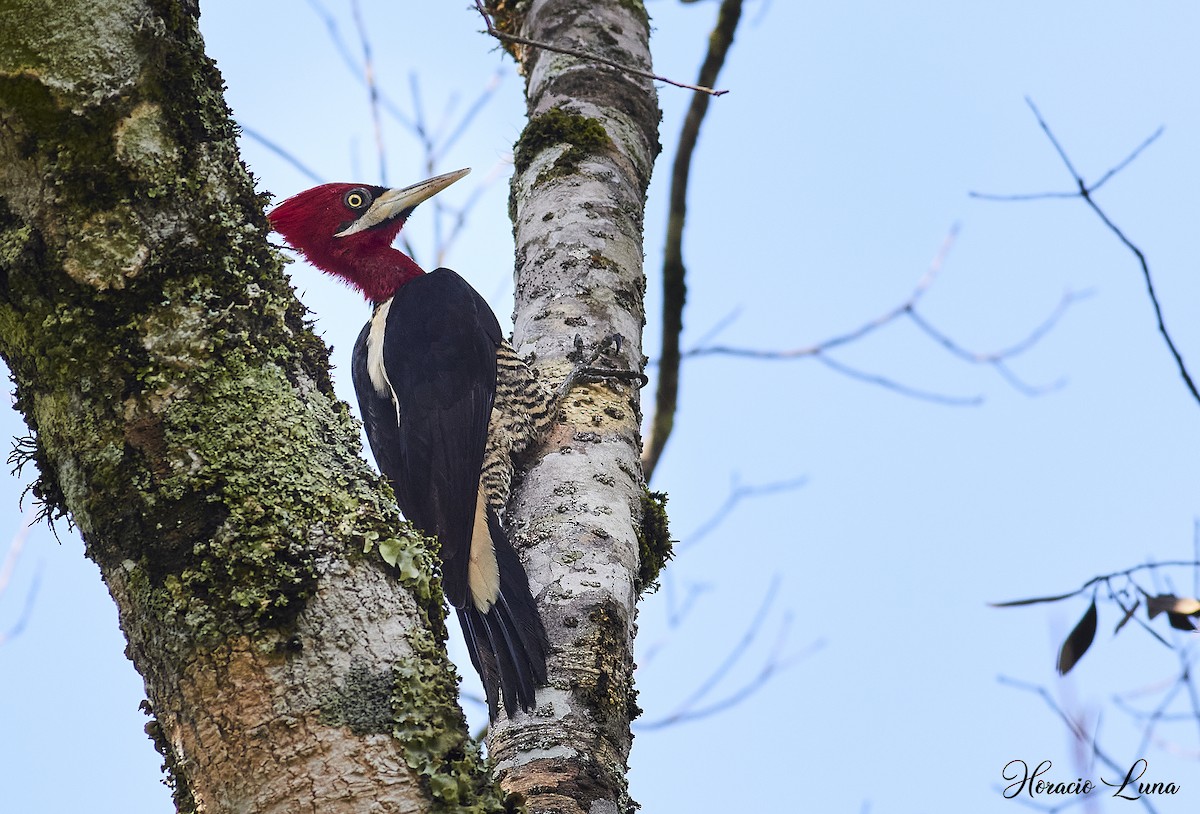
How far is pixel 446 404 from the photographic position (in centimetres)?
339

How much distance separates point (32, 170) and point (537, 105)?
2.22 m

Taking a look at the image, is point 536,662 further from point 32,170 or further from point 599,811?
point 32,170

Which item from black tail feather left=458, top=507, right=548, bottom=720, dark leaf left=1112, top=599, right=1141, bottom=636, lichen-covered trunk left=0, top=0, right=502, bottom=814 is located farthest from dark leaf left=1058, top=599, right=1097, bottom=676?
lichen-covered trunk left=0, top=0, right=502, bottom=814

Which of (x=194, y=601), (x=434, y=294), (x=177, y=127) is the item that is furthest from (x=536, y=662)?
(x=434, y=294)

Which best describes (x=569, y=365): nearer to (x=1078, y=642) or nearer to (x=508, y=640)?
(x=508, y=640)

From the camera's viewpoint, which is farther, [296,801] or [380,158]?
[380,158]

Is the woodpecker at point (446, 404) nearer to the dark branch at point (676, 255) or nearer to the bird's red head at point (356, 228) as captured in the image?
the bird's red head at point (356, 228)

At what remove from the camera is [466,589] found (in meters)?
2.79

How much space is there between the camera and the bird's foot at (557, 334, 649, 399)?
2.84 metres

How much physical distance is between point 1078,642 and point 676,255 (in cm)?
217

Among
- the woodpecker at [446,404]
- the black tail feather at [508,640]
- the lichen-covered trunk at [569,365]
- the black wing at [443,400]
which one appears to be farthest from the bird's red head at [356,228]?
the black tail feather at [508,640]

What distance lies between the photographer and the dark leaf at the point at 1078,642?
7.59 feet

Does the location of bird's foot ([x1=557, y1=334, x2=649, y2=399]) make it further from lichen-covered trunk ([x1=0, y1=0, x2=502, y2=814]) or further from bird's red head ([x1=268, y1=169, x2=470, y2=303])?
bird's red head ([x1=268, y1=169, x2=470, y2=303])

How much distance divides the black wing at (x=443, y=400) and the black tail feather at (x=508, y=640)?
0.16m
